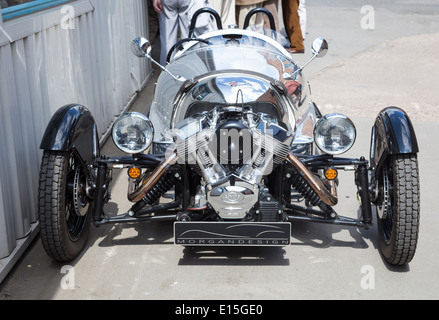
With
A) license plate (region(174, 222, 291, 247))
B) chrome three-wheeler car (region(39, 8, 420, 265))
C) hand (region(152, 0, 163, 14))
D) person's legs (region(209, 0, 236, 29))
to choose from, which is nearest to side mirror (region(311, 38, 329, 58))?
chrome three-wheeler car (region(39, 8, 420, 265))

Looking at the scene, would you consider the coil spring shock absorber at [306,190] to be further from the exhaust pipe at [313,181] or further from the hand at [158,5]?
the hand at [158,5]

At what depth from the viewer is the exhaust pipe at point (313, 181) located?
395 cm

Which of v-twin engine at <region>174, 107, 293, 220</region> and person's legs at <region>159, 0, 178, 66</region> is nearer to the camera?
v-twin engine at <region>174, 107, 293, 220</region>

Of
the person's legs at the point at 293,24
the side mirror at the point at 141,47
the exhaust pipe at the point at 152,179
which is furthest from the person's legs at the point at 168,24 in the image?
the exhaust pipe at the point at 152,179

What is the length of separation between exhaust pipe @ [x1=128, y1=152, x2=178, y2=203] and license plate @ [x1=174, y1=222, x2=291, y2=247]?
1.18 ft

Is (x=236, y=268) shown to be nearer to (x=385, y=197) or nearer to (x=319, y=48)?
(x=385, y=197)

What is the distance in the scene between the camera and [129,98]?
320 inches

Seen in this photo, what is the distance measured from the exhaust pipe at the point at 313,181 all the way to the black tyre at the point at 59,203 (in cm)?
144

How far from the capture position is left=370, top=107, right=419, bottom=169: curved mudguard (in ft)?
12.8

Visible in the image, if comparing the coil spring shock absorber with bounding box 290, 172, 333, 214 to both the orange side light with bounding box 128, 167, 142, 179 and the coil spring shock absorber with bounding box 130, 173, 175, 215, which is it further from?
the orange side light with bounding box 128, 167, 142, 179

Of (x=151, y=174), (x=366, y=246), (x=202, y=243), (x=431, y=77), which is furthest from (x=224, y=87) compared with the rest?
(x=431, y=77)

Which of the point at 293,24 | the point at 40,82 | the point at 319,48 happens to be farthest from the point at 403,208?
the point at 293,24

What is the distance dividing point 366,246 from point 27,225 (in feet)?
7.89

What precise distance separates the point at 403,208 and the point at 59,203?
214 centimetres
